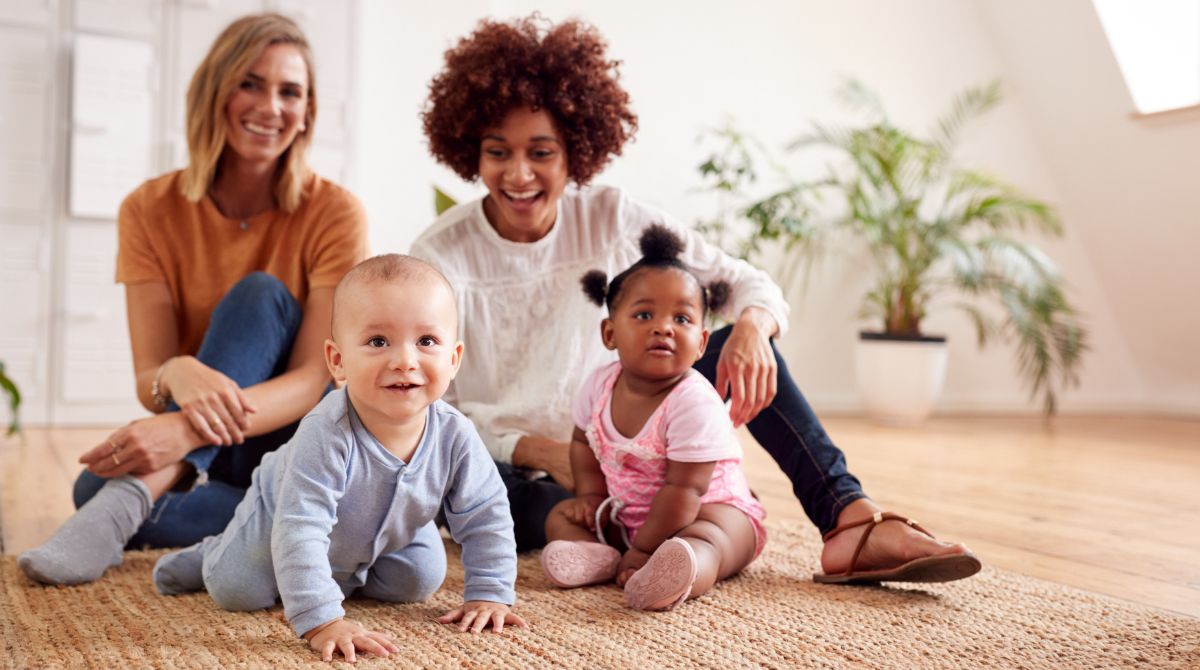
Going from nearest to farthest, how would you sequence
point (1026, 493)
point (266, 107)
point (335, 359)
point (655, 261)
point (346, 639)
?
point (346, 639), point (335, 359), point (655, 261), point (266, 107), point (1026, 493)

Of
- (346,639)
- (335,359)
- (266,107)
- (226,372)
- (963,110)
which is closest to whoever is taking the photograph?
(346,639)

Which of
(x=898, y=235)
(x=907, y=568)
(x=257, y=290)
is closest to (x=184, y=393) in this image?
(x=257, y=290)

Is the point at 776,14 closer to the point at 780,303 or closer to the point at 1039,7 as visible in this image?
the point at 1039,7

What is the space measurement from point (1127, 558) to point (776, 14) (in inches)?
142

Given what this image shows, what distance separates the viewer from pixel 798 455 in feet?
5.48

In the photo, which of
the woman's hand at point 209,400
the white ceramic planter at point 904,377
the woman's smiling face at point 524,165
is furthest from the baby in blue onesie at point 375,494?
the white ceramic planter at point 904,377

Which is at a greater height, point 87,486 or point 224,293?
point 224,293

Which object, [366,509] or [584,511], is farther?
[584,511]

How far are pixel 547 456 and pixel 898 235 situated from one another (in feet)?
10.5

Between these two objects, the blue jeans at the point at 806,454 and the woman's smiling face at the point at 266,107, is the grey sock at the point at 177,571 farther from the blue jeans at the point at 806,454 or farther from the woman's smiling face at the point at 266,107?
the blue jeans at the point at 806,454

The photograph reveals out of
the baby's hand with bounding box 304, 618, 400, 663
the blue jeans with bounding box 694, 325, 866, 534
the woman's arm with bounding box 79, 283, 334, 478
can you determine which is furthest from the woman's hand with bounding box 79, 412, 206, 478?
the blue jeans with bounding box 694, 325, 866, 534

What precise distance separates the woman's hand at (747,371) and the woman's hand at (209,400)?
2.47 feet

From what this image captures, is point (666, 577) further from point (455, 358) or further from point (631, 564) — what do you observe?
point (455, 358)

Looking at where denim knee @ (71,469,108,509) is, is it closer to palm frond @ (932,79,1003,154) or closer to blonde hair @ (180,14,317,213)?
blonde hair @ (180,14,317,213)
